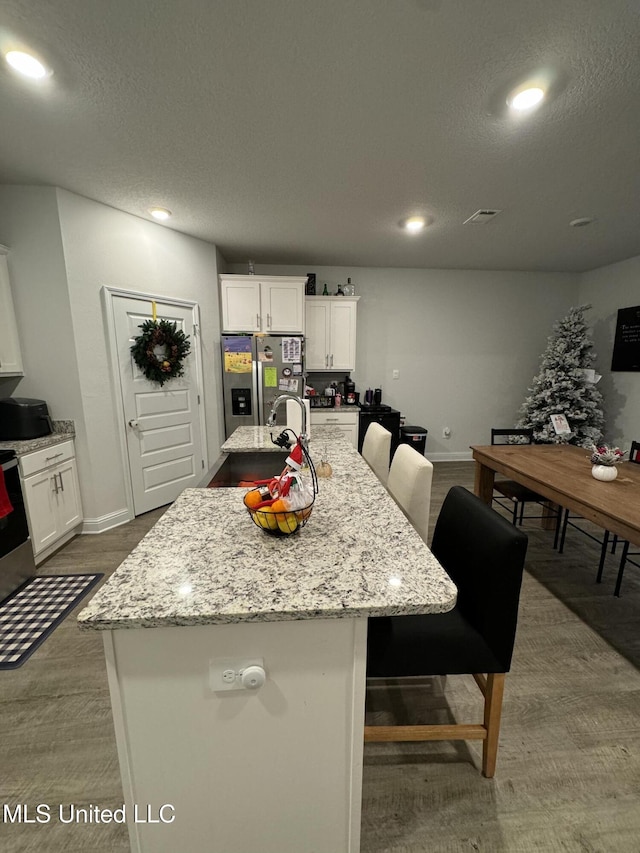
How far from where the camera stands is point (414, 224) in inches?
124

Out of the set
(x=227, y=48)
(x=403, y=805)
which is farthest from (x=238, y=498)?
(x=227, y=48)

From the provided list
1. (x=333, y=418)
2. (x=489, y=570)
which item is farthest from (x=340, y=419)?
(x=489, y=570)

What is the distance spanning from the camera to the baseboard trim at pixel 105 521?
9.59 ft

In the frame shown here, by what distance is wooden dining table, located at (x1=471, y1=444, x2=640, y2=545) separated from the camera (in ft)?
5.46

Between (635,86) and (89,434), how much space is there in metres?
3.97

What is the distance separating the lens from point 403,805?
1.15m

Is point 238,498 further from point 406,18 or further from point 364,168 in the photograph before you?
point 364,168

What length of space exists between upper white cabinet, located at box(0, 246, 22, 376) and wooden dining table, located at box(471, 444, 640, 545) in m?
3.72

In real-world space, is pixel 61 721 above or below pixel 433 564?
below

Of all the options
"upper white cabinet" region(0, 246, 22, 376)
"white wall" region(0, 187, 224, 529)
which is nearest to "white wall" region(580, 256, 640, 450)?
"white wall" region(0, 187, 224, 529)

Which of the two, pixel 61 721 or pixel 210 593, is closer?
pixel 210 593

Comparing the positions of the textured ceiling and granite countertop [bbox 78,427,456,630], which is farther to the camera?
the textured ceiling

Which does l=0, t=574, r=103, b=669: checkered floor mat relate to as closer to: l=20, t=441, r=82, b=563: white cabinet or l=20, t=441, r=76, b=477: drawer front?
l=20, t=441, r=82, b=563: white cabinet

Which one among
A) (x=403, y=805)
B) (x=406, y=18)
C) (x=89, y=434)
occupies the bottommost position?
(x=403, y=805)
